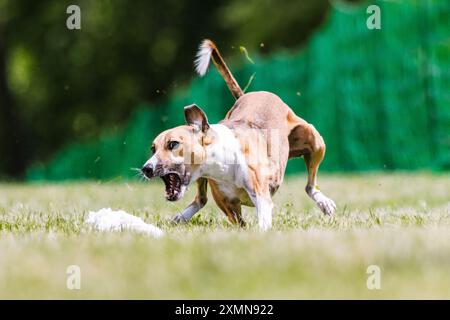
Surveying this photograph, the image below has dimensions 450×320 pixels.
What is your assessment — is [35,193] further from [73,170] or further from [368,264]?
[368,264]

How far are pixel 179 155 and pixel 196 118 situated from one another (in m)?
0.32

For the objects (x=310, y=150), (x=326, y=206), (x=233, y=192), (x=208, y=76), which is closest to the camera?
(x=233, y=192)

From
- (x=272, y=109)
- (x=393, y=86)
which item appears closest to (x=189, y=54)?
(x=393, y=86)

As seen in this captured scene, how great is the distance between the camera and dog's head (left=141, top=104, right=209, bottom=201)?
6.41 meters

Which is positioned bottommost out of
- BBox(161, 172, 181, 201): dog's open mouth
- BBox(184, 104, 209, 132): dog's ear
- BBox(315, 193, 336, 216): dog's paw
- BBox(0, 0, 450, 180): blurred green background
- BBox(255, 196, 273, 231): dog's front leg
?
BBox(255, 196, 273, 231): dog's front leg

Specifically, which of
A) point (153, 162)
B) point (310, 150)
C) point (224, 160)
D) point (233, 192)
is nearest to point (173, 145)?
point (153, 162)

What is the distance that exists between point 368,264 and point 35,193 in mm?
7926

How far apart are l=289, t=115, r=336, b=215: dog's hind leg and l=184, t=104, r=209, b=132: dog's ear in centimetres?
137

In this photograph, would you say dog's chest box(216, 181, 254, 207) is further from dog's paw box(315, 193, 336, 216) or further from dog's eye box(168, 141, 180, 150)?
dog's paw box(315, 193, 336, 216)

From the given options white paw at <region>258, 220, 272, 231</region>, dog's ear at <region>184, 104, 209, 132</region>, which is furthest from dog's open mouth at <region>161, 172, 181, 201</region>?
white paw at <region>258, 220, 272, 231</region>

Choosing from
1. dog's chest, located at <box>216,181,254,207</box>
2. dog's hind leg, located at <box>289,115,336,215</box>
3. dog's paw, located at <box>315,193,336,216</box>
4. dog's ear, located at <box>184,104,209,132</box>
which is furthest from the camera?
dog's hind leg, located at <box>289,115,336,215</box>

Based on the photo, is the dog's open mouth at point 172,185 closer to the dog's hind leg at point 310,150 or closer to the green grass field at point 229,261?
the green grass field at point 229,261

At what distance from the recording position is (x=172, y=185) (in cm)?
654

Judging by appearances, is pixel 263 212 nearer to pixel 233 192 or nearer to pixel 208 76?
pixel 233 192
